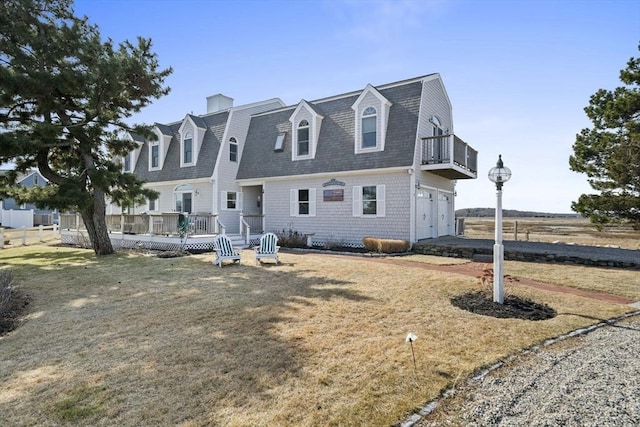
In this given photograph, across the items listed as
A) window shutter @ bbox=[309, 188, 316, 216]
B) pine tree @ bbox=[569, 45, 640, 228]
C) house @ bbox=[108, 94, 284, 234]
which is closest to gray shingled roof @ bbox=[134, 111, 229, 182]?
house @ bbox=[108, 94, 284, 234]

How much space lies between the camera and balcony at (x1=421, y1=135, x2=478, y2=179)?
14289 millimetres

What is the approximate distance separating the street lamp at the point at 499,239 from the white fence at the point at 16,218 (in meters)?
46.9

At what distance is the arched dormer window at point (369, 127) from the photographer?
1527 centimetres

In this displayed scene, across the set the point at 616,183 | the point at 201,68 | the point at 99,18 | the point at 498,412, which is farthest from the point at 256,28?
the point at 616,183

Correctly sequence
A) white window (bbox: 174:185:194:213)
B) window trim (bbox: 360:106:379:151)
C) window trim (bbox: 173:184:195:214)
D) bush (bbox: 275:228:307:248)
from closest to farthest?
1. window trim (bbox: 360:106:379:151)
2. bush (bbox: 275:228:307:248)
3. window trim (bbox: 173:184:195:214)
4. white window (bbox: 174:185:194:213)

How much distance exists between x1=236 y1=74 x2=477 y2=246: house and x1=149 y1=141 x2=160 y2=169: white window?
6.08m

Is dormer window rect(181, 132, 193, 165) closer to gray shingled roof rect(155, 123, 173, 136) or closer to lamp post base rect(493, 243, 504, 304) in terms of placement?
gray shingled roof rect(155, 123, 173, 136)

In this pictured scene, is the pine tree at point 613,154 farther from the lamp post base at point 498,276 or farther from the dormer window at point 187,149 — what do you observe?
the dormer window at point 187,149

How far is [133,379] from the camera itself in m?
3.61

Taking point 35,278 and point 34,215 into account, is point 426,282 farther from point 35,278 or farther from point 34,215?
point 34,215

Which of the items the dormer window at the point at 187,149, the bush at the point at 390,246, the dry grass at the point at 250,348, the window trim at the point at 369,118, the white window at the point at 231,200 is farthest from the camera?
the dormer window at the point at 187,149

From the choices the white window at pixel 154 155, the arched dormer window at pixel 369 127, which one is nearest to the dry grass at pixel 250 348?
the arched dormer window at pixel 369 127

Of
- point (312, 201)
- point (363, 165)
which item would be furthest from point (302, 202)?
point (363, 165)

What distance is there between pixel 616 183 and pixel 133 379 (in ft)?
61.3
